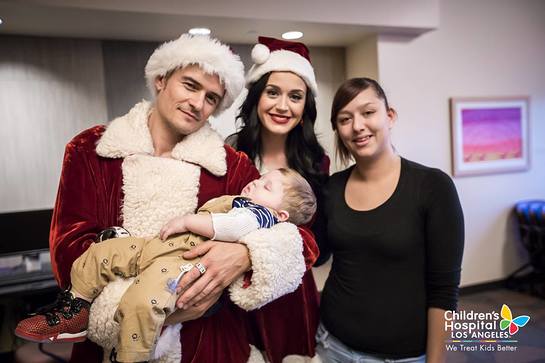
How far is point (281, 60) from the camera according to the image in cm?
184

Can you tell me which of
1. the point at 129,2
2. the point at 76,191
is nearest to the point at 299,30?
the point at 129,2

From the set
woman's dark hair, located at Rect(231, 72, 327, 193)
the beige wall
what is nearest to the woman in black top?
woman's dark hair, located at Rect(231, 72, 327, 193)

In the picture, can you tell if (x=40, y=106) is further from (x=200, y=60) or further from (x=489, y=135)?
(x=489, y=135)

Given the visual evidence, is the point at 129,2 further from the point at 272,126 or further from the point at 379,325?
the point at 379,325

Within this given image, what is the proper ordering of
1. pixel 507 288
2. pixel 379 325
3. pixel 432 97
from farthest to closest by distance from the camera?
pixel 507 288, pixel 432 97, pixel 379 325

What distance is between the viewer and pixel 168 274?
1084mm

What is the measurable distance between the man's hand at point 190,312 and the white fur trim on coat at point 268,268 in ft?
0.29

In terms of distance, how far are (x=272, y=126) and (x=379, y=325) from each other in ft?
3.03

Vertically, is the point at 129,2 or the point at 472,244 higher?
the point at 129,2

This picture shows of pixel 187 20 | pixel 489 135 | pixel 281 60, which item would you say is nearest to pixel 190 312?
pixel 281 60

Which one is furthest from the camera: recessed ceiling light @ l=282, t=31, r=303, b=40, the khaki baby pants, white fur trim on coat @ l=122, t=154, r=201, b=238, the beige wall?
the beige wall

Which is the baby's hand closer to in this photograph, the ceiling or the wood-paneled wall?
the ceiling

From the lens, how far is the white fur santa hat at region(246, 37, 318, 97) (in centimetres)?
183

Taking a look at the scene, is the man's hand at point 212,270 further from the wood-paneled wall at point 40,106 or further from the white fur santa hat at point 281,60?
the wood-paneled wall at point 40,106
